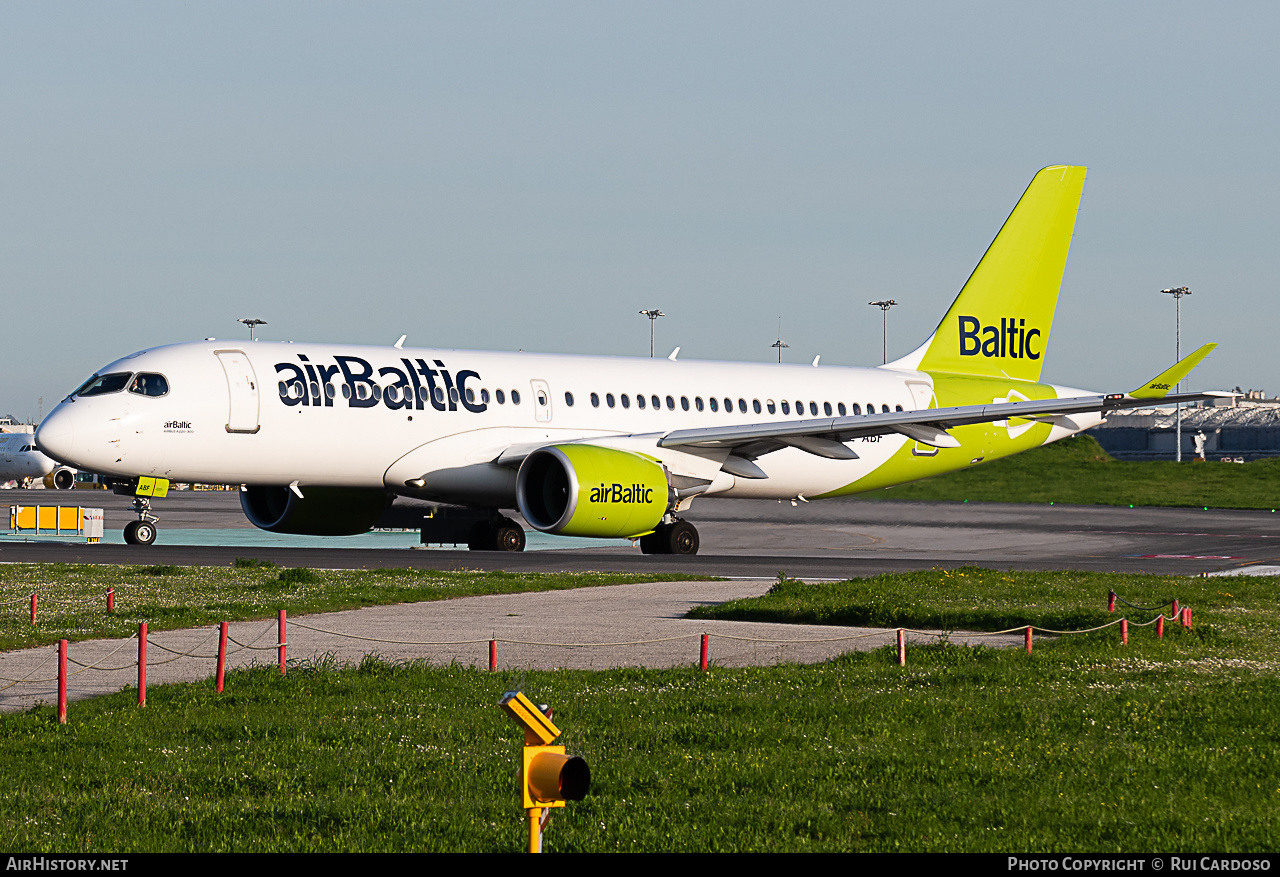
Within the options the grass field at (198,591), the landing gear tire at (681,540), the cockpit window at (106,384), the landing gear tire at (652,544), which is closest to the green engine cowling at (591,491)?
the landing gear tire at (681,540)

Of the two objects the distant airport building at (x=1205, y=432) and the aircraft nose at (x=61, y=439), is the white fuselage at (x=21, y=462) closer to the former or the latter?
the aircraft nose at (x=61, y=439)

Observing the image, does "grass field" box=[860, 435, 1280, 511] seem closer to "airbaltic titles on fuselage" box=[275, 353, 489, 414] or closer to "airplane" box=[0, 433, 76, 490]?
"airbaltic titles on fuselage" box=[275, 353, 489, 414]

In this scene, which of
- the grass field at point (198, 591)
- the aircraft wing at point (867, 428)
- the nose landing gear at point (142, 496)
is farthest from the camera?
the aircraft wing at point (867, 428)

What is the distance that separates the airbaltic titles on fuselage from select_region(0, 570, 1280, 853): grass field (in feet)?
53.6

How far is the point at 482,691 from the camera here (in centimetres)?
1420

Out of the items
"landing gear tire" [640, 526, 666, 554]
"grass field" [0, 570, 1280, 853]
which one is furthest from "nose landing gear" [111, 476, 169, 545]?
"grass field" [0, 570, 1280, 853]

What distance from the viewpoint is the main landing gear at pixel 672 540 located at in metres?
34.8

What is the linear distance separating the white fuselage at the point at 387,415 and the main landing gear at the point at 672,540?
135 cm

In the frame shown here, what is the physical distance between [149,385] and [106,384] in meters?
0.96

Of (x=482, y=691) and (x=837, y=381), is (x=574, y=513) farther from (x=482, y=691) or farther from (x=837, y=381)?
(x=482, y=691)

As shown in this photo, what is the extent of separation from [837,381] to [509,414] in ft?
32.3

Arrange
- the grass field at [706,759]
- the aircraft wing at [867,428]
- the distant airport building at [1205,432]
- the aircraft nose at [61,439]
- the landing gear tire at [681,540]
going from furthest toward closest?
the distant airport building at [1205,432], the landing gear tire at [681,540], the aircraft wing at [867,428], the aircraft nose at [61,439], the grass field at [706,759]

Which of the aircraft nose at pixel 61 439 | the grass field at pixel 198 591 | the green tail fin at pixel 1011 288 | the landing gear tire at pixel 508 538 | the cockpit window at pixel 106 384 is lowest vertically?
the landing gear tire at pixel 508 538

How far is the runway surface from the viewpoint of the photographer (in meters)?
31.3
